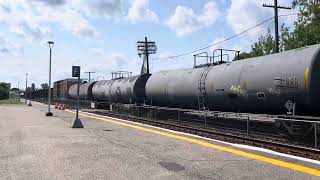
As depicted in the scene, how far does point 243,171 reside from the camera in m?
10.9

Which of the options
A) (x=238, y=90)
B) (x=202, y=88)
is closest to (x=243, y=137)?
(x=238, y=90)

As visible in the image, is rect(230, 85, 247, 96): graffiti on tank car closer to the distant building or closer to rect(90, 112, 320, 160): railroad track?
rect(90, 112, 320, 160): railroad track

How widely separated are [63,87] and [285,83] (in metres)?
58.6

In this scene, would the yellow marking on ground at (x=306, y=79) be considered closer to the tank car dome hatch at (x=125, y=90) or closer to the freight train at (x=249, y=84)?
the freight train at (x=249, y=84)

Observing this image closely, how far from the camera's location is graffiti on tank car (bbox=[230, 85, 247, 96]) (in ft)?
61.1

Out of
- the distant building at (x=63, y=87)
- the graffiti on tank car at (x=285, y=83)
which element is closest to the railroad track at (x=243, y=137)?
the graffiti on tank car at (x=285, y=83)

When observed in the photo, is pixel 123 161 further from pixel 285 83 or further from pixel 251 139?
pixel 285 83

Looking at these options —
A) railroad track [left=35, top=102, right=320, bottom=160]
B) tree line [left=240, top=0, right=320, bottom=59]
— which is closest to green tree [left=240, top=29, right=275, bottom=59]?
tree line [left=240, top=0, right=320, bottom=59]

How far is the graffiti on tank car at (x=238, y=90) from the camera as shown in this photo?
61.1 feet

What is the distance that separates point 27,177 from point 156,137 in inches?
366

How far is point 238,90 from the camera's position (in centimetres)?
1905

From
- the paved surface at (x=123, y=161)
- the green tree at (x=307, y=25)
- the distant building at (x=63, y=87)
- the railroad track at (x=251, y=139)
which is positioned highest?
the green tree at (x=307, y=25)

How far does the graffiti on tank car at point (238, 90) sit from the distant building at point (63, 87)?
49.8m

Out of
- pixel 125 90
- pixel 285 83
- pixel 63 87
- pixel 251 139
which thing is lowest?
pixel 251 139
